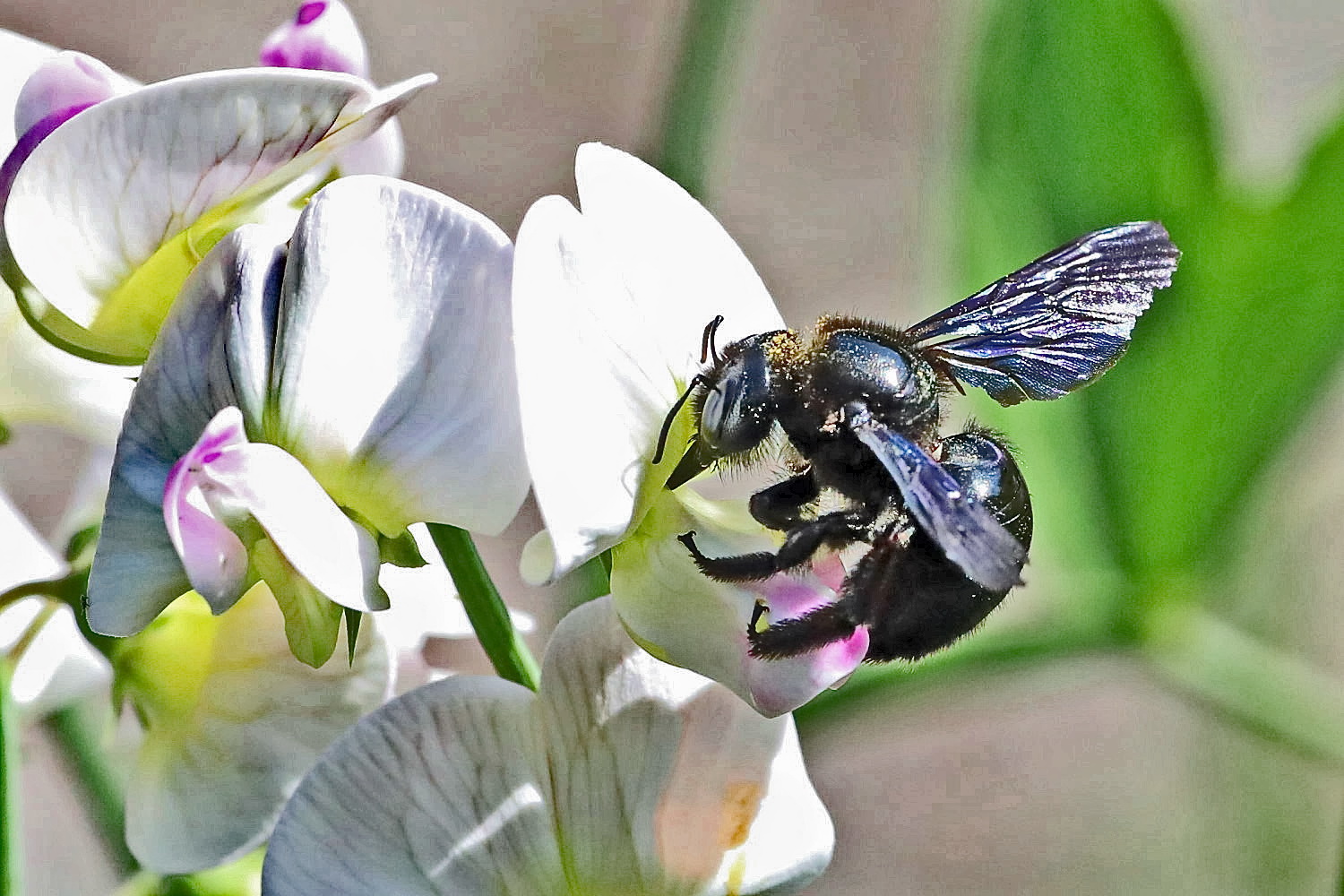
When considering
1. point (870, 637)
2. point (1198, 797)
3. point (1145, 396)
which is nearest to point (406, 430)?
point (870, 637)

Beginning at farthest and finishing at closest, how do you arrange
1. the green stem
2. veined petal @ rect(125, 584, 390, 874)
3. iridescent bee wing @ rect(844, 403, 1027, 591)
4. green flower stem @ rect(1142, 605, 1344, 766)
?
green flower stem @ rect(1142, 605, 1344, 766) < the green stem < veined petal @ rect(125, 584, 390, 874) < iridescent bee wing @ rect(844, 403, 1027, 591)

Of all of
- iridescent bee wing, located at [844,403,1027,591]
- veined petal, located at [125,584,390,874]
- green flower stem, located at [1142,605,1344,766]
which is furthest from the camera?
green flower stem, located at [1142,605,1344,766]

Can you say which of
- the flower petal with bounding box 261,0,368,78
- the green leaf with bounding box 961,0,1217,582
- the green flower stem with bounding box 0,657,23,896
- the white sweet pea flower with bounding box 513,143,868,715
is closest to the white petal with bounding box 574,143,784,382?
the white sweet pea flower with bounding box 513,143,868,715

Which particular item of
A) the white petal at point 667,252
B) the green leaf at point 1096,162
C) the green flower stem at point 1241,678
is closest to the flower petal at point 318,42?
the white petal at point 667,252

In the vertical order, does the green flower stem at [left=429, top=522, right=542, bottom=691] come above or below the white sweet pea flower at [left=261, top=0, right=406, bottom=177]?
below

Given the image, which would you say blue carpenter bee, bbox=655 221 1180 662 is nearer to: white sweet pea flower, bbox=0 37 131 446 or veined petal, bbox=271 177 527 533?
veined petal, bbox=271 177 527 533

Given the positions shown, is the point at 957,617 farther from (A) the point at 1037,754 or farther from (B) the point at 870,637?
(A) the point at 1037,754

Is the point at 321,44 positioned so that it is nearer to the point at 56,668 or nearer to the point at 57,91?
the point at 57,91

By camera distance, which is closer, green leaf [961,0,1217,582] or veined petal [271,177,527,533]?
veined petal [271,177,527,533]
